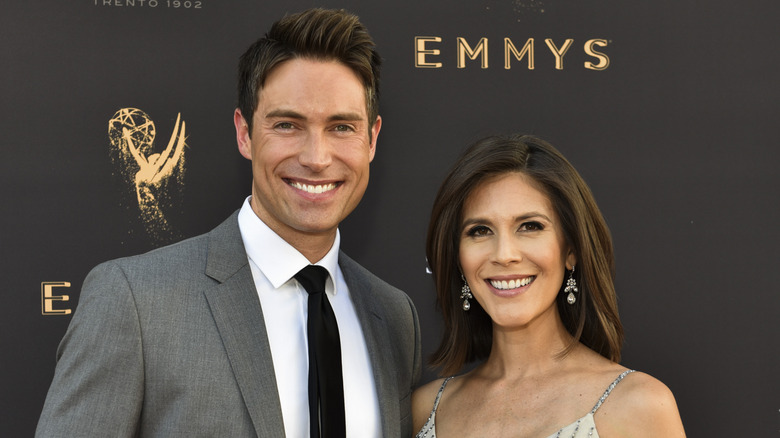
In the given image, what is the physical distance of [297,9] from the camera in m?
2.61

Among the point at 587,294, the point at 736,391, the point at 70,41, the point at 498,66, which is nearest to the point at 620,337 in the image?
the point at 587,294

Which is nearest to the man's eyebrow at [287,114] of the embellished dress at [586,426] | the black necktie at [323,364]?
the black necktie at [323,364]

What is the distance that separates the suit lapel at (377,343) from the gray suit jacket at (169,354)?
0.36 metres

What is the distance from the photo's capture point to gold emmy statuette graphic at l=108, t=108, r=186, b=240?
98.7 inches

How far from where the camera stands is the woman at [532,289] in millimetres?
2049

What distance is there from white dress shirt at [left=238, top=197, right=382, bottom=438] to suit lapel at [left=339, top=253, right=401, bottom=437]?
1.1 inches

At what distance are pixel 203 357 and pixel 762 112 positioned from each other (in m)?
2.18

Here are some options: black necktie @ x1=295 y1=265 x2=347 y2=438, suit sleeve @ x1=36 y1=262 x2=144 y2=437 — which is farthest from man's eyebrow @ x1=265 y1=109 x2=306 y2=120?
suit sleeve @ x1=36 y1=262 x2=144 y2=437

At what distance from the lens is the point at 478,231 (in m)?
2.19

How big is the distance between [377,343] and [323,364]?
0.29 metres

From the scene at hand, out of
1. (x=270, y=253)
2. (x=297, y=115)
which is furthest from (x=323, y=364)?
(x=297, y=115)

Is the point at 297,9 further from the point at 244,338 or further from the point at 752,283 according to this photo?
the point at 752,283

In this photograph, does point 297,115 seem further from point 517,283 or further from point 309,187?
point 517,283

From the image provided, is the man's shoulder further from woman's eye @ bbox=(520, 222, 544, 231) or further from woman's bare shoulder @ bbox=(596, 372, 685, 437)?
woman's bare shoulder @ bbox=(596, 372, 685, 437)
